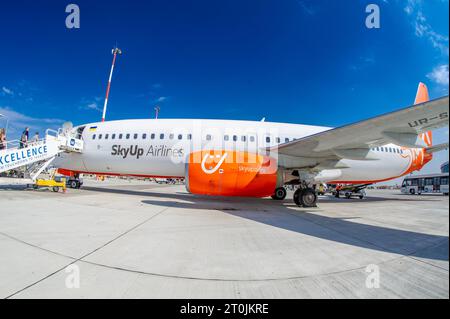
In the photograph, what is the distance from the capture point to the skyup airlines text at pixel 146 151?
9383 mm

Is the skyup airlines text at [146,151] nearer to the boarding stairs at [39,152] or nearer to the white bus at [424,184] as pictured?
the boarding stairs at [39,152]

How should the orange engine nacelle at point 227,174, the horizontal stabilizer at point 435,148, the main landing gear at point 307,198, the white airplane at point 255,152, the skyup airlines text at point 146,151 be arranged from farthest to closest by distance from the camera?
the horizontal stabilizer at point 435,148, the skyup airlines text at point 146,151, the main landing gear at point 307,198, the orange engine nacelle at point 227,174, the white airplane at point 255,152

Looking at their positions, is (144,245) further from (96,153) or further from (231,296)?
(96,153)

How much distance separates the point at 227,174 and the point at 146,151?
4.90 metres

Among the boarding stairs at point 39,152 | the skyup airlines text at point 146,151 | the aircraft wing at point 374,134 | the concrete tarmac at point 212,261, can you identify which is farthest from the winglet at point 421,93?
the boarding stairs at point 39,152

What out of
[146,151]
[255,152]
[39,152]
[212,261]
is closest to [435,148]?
[255,152]

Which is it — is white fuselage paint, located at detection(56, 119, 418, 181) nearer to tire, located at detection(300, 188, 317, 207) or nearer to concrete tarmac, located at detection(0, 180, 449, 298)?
tire, located at detection(300, 188, 317, 207)

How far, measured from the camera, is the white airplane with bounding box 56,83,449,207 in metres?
5.45

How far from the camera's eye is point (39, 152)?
9922 mm

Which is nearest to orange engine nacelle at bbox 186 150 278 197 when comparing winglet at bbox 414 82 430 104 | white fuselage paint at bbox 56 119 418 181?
white fuselage paint at bbox 56 119 418 181

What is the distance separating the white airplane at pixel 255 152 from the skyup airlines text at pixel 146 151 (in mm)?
47

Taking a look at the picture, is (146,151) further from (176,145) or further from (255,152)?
(255,152)

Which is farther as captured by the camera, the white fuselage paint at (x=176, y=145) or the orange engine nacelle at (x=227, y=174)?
the white fuselage paint at (x=176, y=145)
